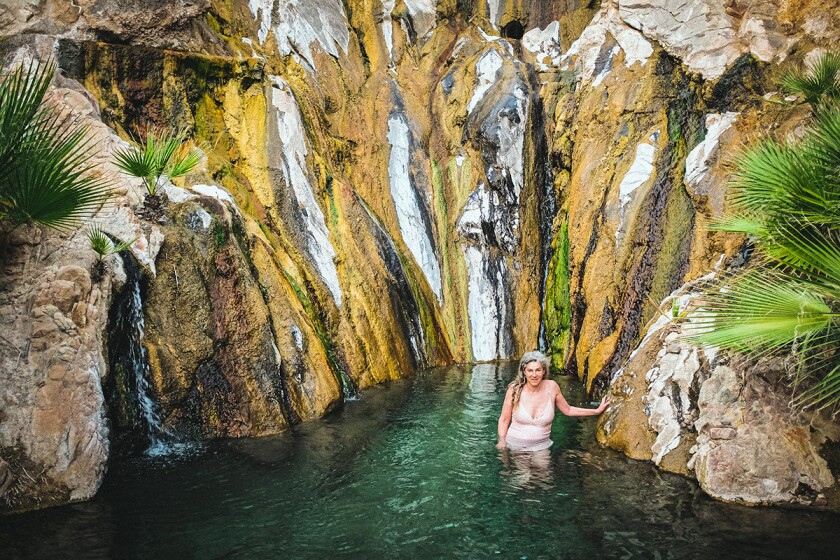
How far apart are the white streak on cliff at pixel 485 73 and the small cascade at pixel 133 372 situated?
14.0m

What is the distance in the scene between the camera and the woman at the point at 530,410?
7.66 m


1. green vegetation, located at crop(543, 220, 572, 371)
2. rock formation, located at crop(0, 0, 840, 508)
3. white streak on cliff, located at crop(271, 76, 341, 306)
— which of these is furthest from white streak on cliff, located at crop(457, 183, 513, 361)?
white streak on cliff, located at crop(271, 76, 341, 306)

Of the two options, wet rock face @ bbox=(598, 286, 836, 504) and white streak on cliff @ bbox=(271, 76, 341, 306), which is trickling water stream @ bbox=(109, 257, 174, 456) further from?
wet rock face @ bbox=(598, 286, 836, 504)

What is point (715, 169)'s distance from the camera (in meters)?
11.4

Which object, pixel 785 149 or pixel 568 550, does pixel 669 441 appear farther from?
pixel 785 149

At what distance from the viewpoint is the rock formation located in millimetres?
7449

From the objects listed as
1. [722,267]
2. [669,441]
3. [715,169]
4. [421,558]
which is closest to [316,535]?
[421,558]

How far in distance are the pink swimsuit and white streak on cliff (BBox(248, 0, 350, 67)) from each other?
43.5 feet

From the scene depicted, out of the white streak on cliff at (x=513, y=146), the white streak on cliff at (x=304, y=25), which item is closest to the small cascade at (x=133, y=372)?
the white streak on cliff at (x=304, y=25)

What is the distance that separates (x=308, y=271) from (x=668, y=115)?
9.22 meters

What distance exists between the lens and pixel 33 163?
604 centimetres

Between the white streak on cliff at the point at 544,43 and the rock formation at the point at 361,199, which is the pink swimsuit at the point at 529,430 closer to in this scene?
the rock formation at the point at 361,199

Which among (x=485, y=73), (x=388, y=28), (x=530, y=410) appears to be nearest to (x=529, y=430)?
(x=530, y=410)

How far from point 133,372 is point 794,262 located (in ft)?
26.5
